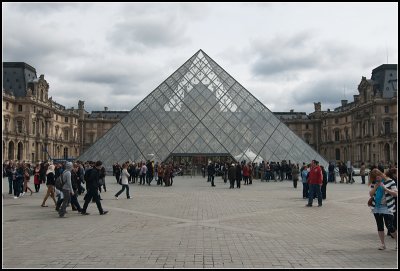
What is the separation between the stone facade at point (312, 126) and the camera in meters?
68.8

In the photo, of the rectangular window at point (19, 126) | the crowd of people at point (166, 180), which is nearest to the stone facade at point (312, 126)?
the rectangular window at point (19, 126)

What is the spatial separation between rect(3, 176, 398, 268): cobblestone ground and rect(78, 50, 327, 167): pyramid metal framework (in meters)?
16.0

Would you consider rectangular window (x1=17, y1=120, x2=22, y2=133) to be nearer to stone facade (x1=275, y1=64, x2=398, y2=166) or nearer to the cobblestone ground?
stone facade (x1=275, y1=64, x2=398, y2=166)

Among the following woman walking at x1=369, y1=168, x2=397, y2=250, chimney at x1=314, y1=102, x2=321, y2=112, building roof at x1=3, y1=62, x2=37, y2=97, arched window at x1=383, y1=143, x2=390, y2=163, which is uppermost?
building roof at x1=3, y1=62, x2=37, y2=97

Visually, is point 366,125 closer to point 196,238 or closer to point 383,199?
point 383,199

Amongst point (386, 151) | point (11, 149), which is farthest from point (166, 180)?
point (386, 151)

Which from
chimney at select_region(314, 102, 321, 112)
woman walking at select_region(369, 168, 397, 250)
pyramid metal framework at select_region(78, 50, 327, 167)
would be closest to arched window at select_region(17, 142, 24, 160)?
pyramid metal framework at select_region(78, 50, 327, 167)

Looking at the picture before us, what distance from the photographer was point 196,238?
271 inches

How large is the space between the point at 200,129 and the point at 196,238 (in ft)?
71.9

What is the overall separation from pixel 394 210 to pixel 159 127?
23.0 m

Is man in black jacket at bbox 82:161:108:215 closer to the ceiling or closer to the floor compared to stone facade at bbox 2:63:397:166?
closer to the floor

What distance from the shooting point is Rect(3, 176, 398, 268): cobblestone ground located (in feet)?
17.6

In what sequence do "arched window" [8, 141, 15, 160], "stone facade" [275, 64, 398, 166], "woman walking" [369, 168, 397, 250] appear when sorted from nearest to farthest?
"woman walking" [369, 168, 397, 250], "arched window" [8, 141, 15, 160], "stone facade" [275, 64, 398, 166]

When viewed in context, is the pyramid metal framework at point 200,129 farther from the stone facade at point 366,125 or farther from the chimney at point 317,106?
the chimney at point 317,106
